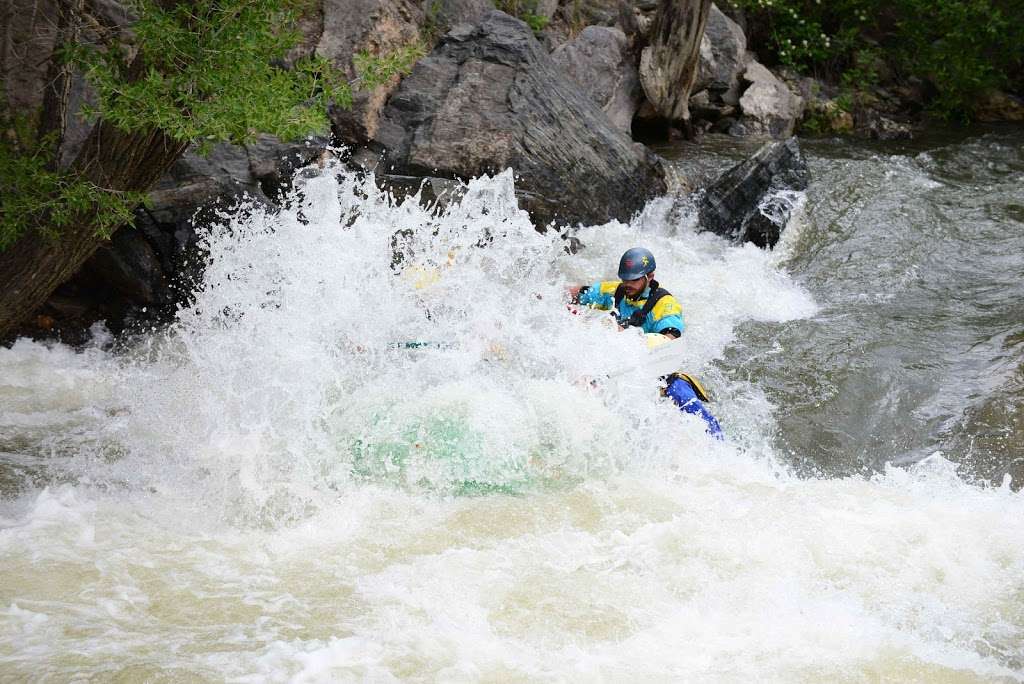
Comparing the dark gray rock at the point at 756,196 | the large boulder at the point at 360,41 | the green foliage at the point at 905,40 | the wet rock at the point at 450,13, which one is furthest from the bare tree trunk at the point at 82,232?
the green foliage at the point at 905,40

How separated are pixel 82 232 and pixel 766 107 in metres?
11.0

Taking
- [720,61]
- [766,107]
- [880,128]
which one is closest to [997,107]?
[880,128]

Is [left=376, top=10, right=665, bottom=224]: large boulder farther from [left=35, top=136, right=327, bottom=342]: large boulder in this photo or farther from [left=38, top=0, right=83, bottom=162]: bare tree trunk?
[left=38, top=0, right=83, bottom=162]: bare tree trunk

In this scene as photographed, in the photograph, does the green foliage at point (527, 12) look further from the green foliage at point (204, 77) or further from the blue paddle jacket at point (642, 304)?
the green foliage at point (204, 77)

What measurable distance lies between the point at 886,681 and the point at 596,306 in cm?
423

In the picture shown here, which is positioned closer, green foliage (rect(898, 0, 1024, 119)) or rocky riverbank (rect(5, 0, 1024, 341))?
rocky riverbank (rect(5, 0, 1024, 341))

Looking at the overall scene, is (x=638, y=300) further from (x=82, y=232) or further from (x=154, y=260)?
(x=82, y=232)

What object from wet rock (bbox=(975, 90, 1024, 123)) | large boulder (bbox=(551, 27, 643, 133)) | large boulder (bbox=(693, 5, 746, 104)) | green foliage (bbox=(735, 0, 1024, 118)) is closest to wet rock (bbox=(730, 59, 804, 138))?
large boulder (bbox=(693, 5, 746, 104))

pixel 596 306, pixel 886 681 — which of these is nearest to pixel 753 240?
pixel 596 306

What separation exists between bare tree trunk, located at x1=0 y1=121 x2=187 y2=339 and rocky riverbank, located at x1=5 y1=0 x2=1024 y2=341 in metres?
1.01

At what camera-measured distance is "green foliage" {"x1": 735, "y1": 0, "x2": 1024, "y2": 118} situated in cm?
1472

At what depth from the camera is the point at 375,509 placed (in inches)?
195

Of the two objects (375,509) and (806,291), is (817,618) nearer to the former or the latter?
(375,509)

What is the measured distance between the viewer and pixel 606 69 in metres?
12.2
